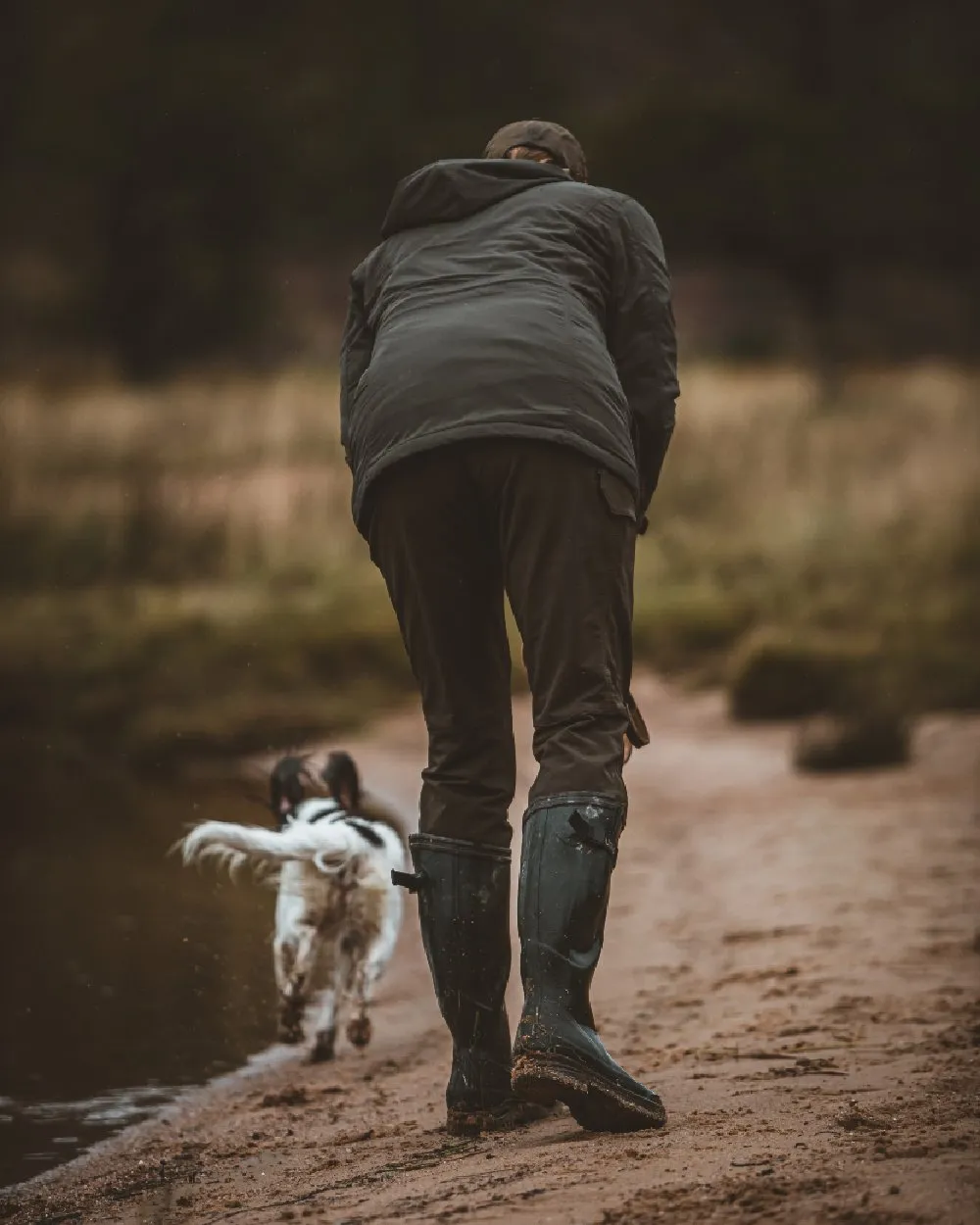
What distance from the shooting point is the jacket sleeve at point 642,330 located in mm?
3477

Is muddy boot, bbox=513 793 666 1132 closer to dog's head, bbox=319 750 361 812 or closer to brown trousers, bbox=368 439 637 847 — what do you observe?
brown trousers, bbox=368 439 637 847

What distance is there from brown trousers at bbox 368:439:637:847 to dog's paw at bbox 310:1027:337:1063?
5.46 feet

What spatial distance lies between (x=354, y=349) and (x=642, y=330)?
603 mm

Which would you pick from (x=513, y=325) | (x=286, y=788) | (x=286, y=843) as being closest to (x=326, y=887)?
(x=286, y=843)

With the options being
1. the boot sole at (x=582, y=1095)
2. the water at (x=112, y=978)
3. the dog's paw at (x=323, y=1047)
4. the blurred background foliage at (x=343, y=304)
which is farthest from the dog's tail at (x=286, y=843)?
the blurred background foliage at (x=343, y=304)

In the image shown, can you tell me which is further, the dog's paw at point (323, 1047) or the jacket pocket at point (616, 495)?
the dog's paw at point (323, 1047)

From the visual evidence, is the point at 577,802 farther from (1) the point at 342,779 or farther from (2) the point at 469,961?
(1) the point at 342,779

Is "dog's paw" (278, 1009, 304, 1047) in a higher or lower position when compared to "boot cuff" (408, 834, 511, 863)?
lower

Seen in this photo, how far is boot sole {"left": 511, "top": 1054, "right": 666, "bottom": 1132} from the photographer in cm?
308

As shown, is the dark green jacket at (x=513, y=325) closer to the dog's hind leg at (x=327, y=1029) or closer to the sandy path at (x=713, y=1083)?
the sandy path at (x=713, y=1083)

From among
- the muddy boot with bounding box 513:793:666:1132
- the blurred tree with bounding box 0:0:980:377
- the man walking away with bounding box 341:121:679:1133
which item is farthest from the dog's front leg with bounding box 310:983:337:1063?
the blurred tree with bounding box 0:0:980:377

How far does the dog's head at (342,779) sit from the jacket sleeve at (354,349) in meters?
1.62

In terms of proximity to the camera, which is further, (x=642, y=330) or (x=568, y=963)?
(x=642, y=330)

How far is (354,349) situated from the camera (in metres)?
3.69
